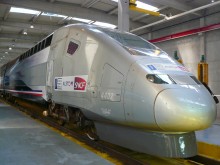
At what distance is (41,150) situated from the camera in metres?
4.84

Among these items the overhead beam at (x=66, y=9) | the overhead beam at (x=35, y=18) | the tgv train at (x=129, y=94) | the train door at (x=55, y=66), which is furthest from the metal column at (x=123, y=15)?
the overhead beam at (x=35, y=18)

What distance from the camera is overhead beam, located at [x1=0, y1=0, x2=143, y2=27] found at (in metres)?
13.2

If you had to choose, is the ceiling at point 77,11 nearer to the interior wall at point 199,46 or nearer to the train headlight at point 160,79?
the interior wall at point 199,46

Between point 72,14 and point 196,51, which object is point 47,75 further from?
point 196,51

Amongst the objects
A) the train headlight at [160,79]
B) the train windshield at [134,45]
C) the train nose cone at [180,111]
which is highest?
the train windshield at [134,45]

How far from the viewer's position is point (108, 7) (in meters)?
15.1

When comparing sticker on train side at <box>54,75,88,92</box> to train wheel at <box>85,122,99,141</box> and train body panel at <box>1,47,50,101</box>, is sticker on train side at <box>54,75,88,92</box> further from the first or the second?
train body panel at <box>1,47,50,101</box>

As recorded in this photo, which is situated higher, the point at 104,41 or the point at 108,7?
the point at 108,7

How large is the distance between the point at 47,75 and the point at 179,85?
170 inches

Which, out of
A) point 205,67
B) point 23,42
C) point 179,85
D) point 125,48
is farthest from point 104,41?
point 23,42

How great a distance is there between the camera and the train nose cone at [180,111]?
3895 mm

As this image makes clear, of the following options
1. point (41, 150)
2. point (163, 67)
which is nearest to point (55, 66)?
point (41, 150)

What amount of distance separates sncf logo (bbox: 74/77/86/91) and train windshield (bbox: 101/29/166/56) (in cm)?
103

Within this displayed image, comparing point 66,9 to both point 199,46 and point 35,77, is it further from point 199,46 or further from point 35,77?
point 199,46
